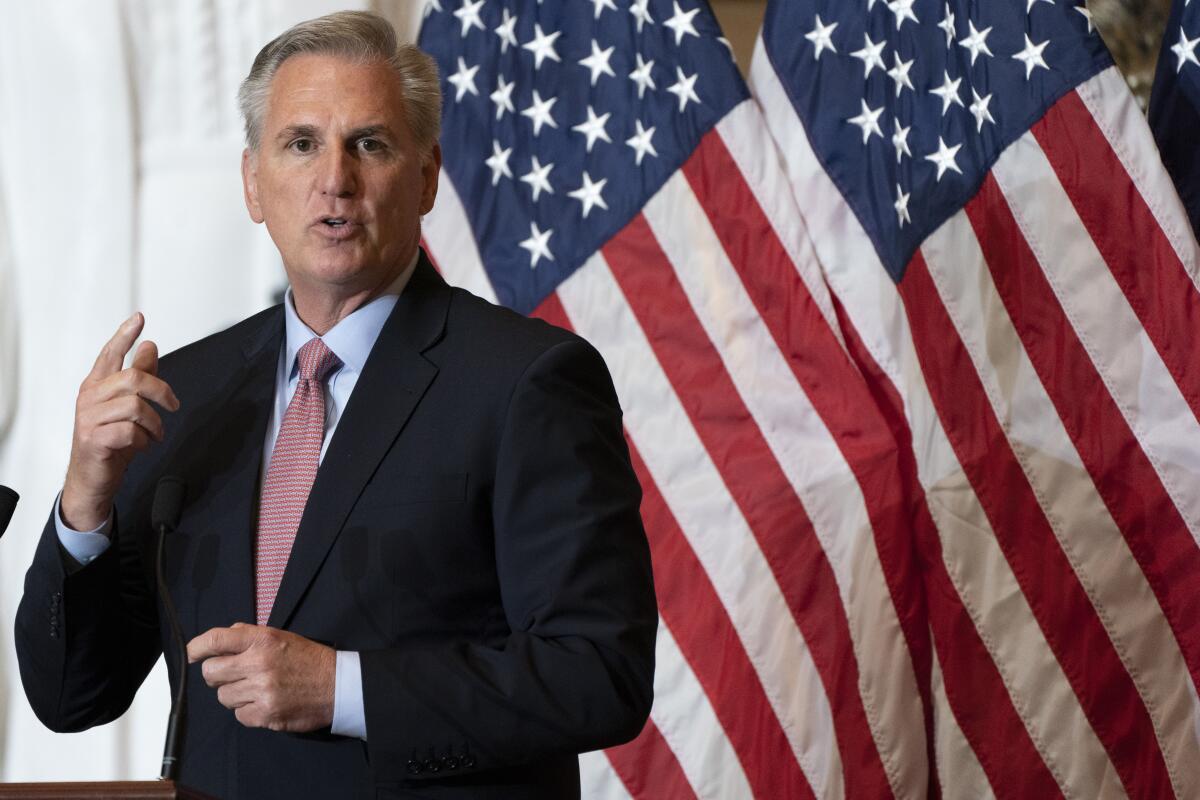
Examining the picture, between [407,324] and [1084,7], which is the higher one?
[1084,7]

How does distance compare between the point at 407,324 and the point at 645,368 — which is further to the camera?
the point at 645,368

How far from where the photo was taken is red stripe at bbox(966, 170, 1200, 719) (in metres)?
3.07

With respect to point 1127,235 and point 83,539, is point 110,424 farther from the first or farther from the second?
point 1127,235

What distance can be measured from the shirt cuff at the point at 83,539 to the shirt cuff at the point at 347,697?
38cm

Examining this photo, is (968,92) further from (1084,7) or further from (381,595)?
(381,595)

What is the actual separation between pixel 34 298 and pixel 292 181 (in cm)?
198

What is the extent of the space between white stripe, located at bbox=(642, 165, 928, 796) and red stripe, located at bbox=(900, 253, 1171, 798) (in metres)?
0.27

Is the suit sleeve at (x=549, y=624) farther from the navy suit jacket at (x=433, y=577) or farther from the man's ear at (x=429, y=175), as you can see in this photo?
the man's ear at (x=429, y=175)

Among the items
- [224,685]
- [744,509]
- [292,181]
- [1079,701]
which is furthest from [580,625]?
[1079,701]

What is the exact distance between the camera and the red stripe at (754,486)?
3.07m

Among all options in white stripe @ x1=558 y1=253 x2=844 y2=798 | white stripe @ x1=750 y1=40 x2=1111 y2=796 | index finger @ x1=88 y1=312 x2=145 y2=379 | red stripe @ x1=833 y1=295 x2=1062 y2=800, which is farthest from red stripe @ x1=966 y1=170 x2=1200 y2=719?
index finger @ x1=88 y1=312 x2=145 y2=379

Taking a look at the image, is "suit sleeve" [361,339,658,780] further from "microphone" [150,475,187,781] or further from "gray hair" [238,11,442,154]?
"gray hair" [238,11,442,154]

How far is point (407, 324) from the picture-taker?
1642mm

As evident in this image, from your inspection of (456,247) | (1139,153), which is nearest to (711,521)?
(456,247)
